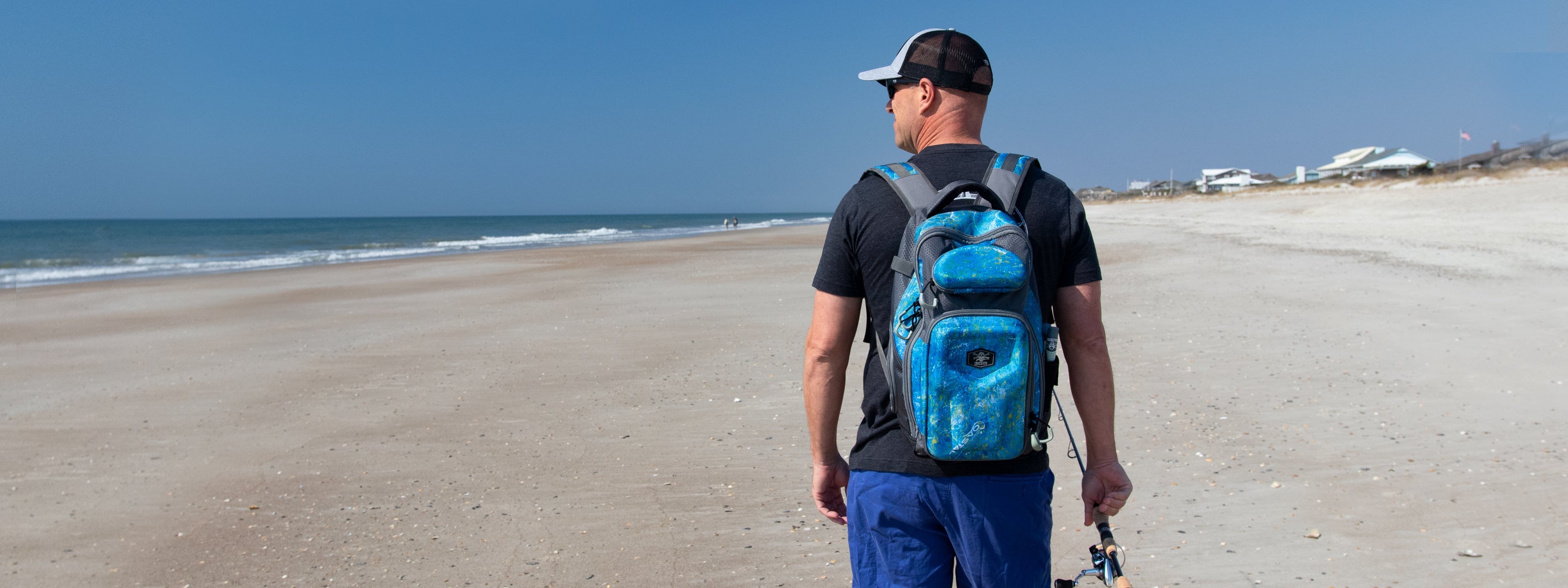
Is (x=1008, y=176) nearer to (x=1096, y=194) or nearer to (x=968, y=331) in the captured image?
(x=968, y=331)

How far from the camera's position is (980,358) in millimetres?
1567

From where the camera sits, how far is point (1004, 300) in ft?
5.17

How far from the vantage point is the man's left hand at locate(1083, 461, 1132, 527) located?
1864 millimetres

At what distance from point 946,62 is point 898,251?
42cm

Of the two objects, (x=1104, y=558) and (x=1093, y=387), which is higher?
(x=1093, y=387)

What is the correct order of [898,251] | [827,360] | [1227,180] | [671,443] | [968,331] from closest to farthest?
1. [968,331]
2. [898,251]
3. [827,360]
4. [671,443]
5. [1227,180]

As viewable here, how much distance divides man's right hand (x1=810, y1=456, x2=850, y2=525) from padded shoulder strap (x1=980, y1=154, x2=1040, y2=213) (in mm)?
656

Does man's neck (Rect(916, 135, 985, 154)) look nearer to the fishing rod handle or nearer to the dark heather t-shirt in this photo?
the dark heather t-shirt

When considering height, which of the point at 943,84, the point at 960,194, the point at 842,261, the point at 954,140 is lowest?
the point at 842,261

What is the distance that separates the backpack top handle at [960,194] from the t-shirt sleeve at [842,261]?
0.19 metres

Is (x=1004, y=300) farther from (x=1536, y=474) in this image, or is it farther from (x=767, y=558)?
(x=1536, y=474)

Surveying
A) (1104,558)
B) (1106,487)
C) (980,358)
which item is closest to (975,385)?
(980,358)

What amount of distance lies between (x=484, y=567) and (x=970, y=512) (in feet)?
8.27

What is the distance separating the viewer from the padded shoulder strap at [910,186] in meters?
1.64
